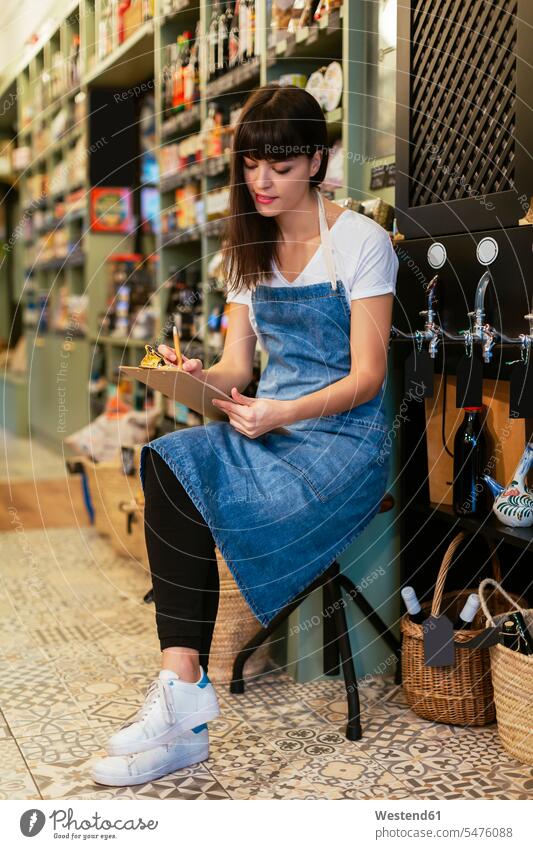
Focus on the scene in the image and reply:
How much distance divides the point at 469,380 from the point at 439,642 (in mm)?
508

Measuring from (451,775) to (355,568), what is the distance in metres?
0.54

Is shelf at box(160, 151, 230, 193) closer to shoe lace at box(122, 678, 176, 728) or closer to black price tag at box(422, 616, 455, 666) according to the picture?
black price tag at box(422, 616, 455, 666)

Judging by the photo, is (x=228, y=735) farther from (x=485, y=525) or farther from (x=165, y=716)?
(x=485, y=525)

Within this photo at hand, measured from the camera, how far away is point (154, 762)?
1662 mm

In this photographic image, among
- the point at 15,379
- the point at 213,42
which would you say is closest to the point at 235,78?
the point at 213,42

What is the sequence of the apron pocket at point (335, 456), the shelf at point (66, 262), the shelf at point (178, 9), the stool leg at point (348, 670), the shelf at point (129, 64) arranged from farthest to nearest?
the shelf at point (66, 262), the shelf at point (129, 64), the shelf at point (178, 9), the stool leg at point (348, 670), the apron pocket at point (335, 456)

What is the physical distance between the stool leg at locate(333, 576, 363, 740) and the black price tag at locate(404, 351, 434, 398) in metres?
0.43

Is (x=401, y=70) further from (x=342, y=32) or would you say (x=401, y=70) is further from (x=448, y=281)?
(x=448, y=281)

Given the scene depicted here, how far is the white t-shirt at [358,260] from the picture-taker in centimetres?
182

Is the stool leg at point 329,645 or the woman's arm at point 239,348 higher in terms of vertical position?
the woman's arm at point 239,348

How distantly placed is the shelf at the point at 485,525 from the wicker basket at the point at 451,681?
0.06m

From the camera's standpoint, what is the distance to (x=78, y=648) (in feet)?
7.91

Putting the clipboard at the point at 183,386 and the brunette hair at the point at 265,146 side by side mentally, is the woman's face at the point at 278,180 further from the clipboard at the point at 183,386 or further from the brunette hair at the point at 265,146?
the clipboard at the point at 183,386

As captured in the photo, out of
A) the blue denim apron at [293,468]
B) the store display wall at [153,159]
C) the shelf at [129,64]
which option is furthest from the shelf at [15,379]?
the blue denim apron at [293,468]
